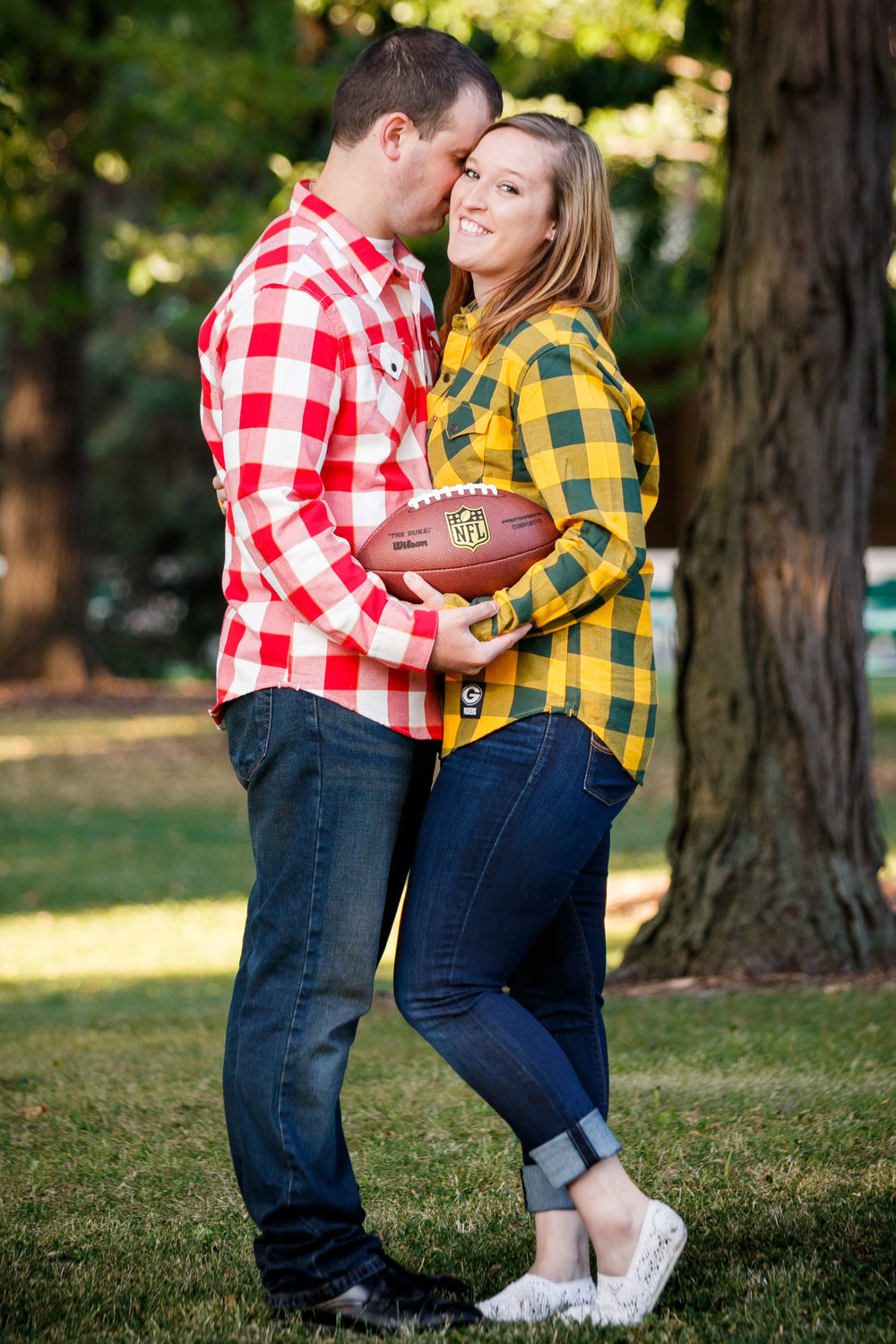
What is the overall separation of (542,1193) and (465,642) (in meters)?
1.01

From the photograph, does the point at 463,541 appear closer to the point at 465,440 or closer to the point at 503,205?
the point at 465,440

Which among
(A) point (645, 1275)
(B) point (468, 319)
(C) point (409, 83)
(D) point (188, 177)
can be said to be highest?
(D) point (188, 177)

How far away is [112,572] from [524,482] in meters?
25.0

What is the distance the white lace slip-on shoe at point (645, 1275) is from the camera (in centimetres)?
258

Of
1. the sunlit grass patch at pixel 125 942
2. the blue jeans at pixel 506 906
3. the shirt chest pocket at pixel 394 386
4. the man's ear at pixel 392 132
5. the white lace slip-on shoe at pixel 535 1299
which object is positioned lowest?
the sunlit grass patch at pixel 125 942

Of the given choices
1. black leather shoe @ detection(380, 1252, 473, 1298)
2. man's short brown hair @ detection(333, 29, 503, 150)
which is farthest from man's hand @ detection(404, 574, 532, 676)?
black leather shoe @ detection(380, 1252, 473, 1298)

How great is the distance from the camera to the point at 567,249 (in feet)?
8.97

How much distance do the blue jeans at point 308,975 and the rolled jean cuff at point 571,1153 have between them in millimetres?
351

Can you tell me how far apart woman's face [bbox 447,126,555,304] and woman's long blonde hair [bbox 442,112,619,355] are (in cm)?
2

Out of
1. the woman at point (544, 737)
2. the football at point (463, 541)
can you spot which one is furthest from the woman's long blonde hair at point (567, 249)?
the football at point (463, 541)

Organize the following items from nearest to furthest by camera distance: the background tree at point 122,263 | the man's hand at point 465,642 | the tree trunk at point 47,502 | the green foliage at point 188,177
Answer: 1. the man's hand at point 465,642
2. the green foliage at point 188,177
3. the background tree at point 122,263
4. the tree trunk at point 47,502

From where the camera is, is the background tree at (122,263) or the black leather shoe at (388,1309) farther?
the background tree at (122,263)

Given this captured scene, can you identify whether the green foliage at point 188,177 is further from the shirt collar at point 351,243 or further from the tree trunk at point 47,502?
the shirt collar at point 351,243

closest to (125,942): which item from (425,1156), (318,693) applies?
(425,1156)
